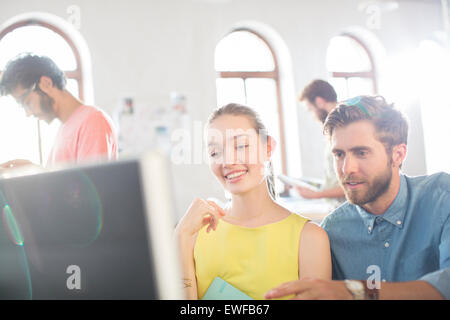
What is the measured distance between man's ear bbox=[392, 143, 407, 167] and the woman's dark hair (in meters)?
1.25

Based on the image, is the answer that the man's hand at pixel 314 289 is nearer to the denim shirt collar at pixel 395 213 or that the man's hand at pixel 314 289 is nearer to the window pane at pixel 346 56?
the denim shirt collar at pixel 395 213

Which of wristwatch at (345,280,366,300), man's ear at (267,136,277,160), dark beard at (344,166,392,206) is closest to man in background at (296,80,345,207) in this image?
man's ear at (267,136,277,160)

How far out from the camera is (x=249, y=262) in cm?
111

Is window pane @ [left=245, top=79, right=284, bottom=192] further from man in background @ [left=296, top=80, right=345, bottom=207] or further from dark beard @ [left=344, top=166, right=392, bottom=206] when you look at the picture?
dark beard @ [left=344, top=166, right=392, bottom=206]

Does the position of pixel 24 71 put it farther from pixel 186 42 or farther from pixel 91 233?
pixel 186 42

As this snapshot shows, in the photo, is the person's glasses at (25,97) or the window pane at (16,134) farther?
the window pane at (16,134)

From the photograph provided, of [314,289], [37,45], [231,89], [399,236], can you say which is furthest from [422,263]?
[37,45]

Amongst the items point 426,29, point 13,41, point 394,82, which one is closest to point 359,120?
point 13,41

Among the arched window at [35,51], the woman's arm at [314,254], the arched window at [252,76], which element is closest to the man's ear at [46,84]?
the woman's arm at [314,254]

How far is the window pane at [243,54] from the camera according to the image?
15.6ft

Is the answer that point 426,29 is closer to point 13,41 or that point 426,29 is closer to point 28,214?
point 13,41

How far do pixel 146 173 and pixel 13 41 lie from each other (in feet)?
13.6

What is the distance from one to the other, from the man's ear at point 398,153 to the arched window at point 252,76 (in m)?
3.42
